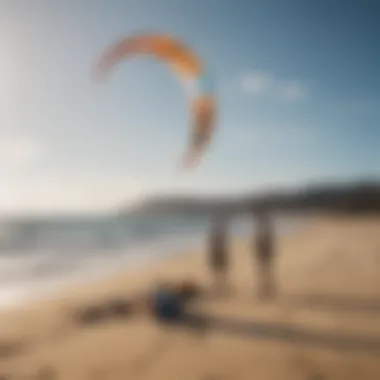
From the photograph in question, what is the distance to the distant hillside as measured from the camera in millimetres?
3135

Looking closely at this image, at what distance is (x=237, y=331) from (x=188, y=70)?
1522mm

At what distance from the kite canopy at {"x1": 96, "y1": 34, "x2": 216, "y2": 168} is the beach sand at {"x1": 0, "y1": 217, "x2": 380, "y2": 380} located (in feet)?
2.88

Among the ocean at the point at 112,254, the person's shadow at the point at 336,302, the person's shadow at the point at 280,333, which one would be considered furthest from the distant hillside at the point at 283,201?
the person's shadow at the point at 280,333

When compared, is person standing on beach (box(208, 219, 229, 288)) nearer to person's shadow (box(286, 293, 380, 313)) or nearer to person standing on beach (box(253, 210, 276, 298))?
person standing on beach (box(253, 210, 276, 298))

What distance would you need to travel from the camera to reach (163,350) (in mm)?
2646

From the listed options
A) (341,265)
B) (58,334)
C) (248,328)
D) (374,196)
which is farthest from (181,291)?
(374,196)

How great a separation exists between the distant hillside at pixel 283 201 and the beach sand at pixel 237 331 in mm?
279

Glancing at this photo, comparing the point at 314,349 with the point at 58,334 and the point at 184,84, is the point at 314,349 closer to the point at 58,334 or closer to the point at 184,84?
the point at 58,334

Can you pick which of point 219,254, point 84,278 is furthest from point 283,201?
point 84,278

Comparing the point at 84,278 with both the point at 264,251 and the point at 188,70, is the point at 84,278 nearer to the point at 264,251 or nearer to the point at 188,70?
the point at 264,251

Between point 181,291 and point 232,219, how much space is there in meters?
0.55

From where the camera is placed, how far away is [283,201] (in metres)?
3.16

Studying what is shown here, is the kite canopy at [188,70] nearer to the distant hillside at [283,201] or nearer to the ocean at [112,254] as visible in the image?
the distant hillside at [283,201]

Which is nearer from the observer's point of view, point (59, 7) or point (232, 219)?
point (59, 7)
